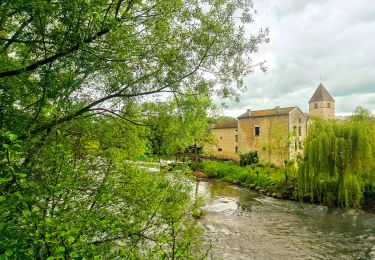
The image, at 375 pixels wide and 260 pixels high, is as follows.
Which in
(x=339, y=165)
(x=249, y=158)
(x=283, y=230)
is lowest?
(x=283, y=230)

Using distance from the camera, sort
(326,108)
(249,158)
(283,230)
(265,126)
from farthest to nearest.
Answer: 1. (326,108)
2. (265,126)
3. (249,158)
4. (283,230)

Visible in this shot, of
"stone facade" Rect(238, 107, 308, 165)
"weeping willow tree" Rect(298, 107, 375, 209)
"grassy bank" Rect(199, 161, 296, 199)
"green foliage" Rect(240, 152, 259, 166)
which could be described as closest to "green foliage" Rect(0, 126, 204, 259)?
"weeping willow tree" Rect(298, 107, 375, 209)

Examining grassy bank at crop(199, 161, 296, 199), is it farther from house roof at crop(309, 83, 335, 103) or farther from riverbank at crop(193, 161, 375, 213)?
house roof at crop(309, 83, 335, 103)

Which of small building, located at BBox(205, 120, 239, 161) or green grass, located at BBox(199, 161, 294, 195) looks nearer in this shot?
green grass, located at BBox(199, 161, 294, 195)

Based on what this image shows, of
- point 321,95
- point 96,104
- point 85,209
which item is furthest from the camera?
point 321,95

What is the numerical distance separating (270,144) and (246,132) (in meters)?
12.7

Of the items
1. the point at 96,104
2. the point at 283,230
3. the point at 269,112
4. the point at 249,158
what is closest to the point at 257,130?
the point at 269,112

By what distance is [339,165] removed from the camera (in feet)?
53.6

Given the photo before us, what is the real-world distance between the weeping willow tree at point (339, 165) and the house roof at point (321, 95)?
41.9 metres

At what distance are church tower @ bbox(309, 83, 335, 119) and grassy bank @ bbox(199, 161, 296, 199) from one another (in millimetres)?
34980

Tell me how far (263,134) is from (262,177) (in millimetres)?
11828

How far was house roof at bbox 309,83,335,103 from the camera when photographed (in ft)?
185

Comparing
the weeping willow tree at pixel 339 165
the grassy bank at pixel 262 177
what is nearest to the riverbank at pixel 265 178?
the grassy bank at pixel 262 177

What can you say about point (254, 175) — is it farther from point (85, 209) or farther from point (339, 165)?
point (85, 209)
